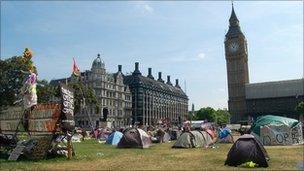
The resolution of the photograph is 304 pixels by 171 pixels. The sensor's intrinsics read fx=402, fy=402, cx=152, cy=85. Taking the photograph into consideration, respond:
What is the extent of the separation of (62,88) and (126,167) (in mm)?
6549

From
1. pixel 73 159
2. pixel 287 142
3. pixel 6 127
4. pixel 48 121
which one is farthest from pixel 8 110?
pixel 287 142

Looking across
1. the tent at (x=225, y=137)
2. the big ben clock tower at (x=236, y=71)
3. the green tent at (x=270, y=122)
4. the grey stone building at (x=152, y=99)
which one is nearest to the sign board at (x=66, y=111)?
the green tent at (x=270, y=122)

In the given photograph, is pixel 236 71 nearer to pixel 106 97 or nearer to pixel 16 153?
pixel 106 97

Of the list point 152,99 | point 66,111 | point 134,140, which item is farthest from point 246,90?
point 66,111

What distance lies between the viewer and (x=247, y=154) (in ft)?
64.5

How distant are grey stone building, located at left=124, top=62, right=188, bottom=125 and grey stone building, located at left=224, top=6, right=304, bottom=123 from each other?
1000 inches

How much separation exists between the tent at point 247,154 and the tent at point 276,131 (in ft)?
56.6

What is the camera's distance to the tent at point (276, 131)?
120ft

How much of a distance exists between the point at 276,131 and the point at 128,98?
10858 cm

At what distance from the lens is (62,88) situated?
75.8 feet

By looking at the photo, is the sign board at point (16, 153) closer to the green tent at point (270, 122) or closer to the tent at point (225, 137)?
the green tent at point (270, 122)

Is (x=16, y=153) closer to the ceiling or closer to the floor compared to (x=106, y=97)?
closer to the floor

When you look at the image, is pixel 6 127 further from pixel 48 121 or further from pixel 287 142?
pixel 287 142

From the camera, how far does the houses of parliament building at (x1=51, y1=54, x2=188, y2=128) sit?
124m
